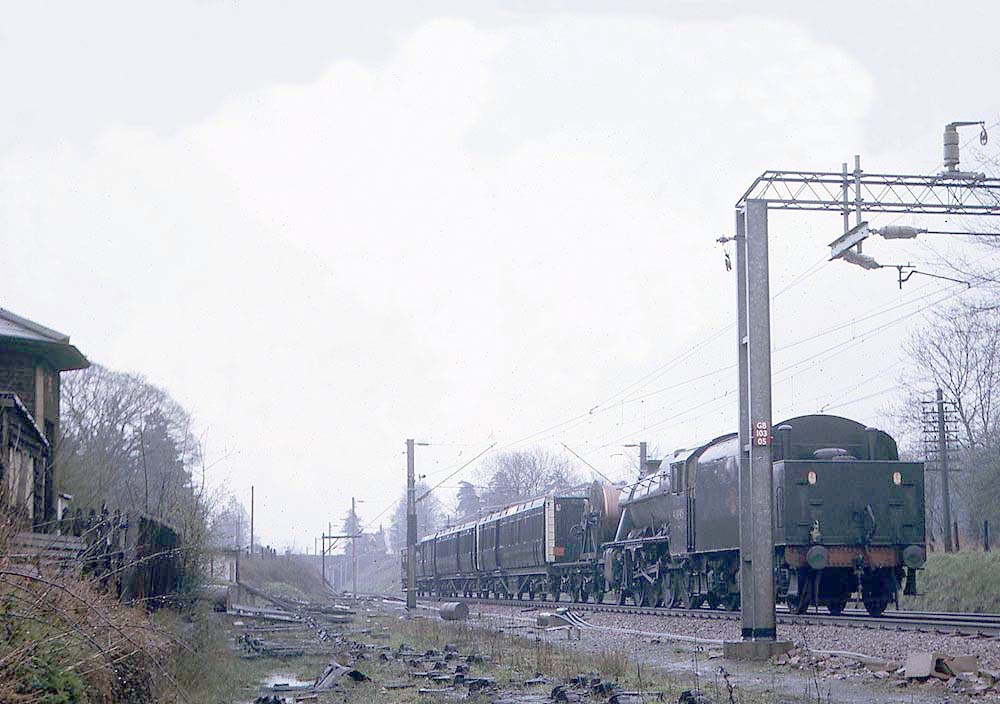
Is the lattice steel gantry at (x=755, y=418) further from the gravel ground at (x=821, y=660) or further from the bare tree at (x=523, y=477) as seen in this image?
the bare tree at (x=523, y=477)

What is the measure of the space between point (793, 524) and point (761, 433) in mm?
4171

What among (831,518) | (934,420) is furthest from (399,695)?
(934,420)

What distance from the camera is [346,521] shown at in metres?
150

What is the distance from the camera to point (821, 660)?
14.4 meters

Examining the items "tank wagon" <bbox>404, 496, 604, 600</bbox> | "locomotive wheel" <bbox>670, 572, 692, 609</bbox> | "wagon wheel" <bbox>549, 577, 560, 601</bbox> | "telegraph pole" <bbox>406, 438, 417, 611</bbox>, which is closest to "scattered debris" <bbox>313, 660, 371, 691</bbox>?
"locomotive wheel" <bbox>670, 572, 692, 609</bbox>

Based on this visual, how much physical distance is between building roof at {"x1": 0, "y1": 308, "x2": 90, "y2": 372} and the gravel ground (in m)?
12.2

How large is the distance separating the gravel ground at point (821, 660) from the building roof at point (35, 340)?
12.2m

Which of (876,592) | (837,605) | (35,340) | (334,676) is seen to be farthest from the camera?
(35,340)

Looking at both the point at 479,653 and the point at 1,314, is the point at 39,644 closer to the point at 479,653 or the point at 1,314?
the point at 479,653

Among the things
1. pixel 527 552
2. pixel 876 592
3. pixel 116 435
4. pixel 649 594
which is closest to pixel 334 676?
pixel 876 592

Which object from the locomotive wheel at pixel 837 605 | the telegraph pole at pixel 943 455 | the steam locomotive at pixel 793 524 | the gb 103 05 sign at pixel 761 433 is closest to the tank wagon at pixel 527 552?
the steam locomotive at pixel 793 524

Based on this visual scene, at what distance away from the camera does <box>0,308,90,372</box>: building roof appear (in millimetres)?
25031

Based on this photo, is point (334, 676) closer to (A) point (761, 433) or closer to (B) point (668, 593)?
(A) point (761, 433)

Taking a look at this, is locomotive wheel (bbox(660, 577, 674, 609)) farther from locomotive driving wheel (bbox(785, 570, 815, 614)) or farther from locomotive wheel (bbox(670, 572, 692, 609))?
locomotive driving wheel (bbox(785, 570, 815, 614))
